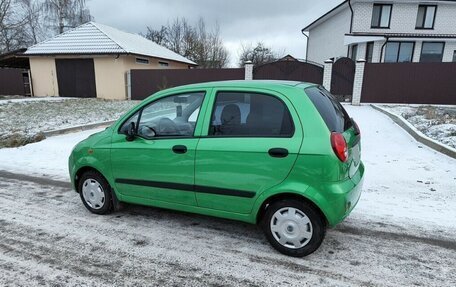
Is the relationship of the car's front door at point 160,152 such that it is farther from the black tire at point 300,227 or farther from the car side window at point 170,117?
the black tire at point 300,227

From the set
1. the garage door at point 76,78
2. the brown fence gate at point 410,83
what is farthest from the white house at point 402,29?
the garage door at point 76,78

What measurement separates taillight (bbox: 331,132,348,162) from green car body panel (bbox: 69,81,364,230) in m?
0.04

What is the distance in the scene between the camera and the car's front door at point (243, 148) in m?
2.91

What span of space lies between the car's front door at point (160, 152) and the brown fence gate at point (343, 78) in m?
14.9

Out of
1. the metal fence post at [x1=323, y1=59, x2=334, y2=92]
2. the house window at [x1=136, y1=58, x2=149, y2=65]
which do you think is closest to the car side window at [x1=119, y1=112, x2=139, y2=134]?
the metal fence post at [x1=323, y1=59, x2=334, y2=92]

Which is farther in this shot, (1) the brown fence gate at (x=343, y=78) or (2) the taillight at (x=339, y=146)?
(1) the brown fence gate at (x=343, y=78)

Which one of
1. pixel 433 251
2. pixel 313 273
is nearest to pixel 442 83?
pixel 433 251

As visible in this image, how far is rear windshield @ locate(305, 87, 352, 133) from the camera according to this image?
116 inches

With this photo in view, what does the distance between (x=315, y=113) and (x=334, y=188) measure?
682mm

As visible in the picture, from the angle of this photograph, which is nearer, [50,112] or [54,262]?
[54,262]

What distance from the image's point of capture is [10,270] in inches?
113

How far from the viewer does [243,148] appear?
9.86 feet

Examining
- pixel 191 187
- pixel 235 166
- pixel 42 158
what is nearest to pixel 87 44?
pixel 42 158

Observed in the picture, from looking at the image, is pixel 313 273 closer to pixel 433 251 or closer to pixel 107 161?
pixel 433 251
